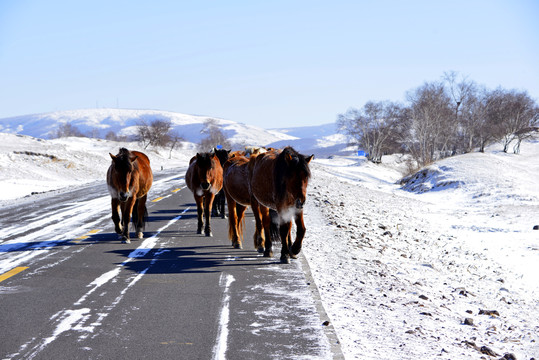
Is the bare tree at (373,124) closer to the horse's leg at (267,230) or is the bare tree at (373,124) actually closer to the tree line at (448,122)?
the tree line at (448,122)

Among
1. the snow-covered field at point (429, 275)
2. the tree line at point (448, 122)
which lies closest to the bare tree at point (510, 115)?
the tree line at point (448, 122)

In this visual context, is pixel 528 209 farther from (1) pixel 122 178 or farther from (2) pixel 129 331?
(2) pixel 129 331

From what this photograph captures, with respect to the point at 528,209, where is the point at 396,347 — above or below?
above

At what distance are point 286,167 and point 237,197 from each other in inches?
89.9

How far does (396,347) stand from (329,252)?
16.7 ft

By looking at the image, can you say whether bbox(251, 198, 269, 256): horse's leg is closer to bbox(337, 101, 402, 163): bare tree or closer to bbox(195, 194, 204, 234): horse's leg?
bbox(195, 194, 204, 234): horse's leg

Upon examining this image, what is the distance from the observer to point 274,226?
908 centimetres

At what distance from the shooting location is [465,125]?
85562 millimetres

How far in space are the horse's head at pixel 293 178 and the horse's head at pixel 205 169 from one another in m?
3.34

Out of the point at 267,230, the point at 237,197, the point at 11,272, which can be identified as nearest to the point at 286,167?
the point at 267,230

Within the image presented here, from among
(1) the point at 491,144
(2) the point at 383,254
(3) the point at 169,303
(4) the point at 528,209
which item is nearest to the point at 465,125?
(1) the point at 491,144

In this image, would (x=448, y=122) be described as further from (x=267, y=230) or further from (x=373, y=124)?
(x=267, y=230)

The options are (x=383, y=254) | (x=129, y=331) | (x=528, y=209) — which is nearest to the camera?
(x=129, y=331)

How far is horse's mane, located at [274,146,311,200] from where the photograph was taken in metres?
7.73
